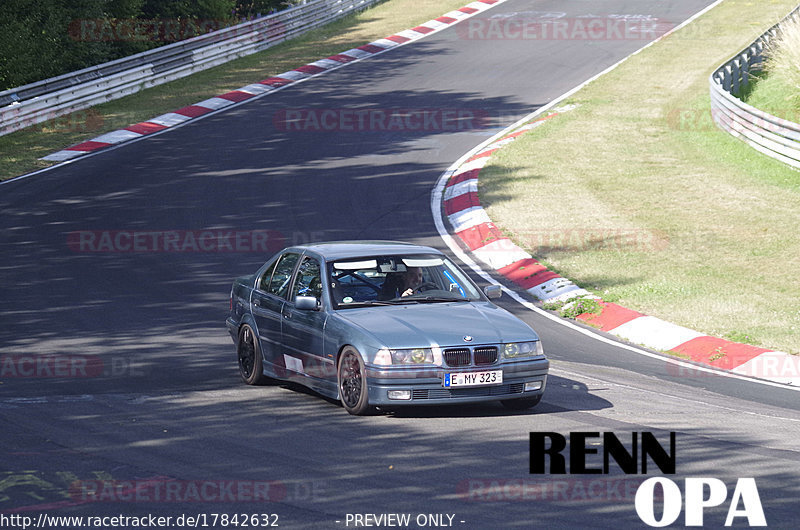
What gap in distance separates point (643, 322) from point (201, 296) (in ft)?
18.4

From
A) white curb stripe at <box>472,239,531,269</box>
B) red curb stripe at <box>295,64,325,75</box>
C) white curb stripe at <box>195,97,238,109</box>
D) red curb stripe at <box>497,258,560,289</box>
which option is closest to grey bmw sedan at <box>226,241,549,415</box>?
red curb stripe at <box>497,258,560,289</box>

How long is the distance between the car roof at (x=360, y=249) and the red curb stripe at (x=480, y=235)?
660 cm

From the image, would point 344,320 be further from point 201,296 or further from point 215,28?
point 215,28

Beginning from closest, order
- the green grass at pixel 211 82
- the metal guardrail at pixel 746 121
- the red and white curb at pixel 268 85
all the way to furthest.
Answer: the metal guardrail at pixel 746 121, the green grass at pixel 211 82, the red and white curb at pixel 268 85

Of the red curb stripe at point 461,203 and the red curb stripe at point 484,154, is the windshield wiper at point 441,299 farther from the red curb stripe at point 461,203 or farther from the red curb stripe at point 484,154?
the red curb stripe at point 484,154

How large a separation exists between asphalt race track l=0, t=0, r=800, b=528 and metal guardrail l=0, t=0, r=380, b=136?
5065mm

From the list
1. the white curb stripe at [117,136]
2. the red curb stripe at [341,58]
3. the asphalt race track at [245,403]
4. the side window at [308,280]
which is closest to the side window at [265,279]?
the side window at [308,280]

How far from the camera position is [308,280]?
9.81 meters

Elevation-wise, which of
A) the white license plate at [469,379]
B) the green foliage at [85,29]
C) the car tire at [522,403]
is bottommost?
the car tire at [522,403]

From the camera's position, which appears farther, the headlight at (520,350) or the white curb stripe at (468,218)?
the white curb stripe at (468,218)

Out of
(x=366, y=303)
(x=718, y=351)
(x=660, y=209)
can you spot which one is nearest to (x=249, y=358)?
(x=366, y=303)

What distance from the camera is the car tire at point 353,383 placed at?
8.52 metres

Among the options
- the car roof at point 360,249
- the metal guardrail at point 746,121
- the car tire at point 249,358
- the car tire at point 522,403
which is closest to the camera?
the car tire at point 522,403

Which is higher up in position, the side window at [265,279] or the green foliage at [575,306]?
the side window at [265,279]
